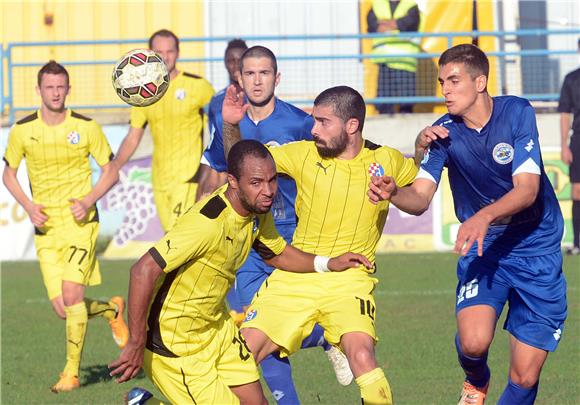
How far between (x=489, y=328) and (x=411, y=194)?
91cm

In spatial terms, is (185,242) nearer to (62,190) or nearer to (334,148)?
(334,148)

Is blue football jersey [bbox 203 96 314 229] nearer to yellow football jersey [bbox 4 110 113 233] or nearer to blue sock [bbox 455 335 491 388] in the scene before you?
blue sock [bbox 455 335 491 388]

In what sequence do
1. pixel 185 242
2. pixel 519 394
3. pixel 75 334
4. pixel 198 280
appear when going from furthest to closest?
pixel 75 334 < pixel 519 394 < pixel 198 280 < pixel 185 242

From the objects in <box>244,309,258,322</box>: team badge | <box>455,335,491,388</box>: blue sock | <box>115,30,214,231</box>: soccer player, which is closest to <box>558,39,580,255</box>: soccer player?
<box>115,30,214,231</box>: soccer player

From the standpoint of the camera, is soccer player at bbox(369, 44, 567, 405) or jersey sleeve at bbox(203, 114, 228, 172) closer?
soccer player at bbox(369, 44, 567, 405)

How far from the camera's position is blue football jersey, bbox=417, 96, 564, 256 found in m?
6.98

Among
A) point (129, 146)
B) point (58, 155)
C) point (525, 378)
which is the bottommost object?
point (525, 378)

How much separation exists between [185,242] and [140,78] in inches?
118

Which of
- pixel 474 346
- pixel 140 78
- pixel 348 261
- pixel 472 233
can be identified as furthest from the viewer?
pixel 140 78

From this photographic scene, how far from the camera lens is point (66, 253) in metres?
9.68

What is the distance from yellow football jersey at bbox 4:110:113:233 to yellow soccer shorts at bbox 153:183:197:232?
6.12 ft

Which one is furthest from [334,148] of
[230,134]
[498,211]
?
[498,211]

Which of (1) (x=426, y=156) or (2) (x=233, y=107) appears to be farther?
(2) (x=233, y=107)

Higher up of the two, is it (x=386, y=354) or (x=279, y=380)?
(x=279, y=380)
